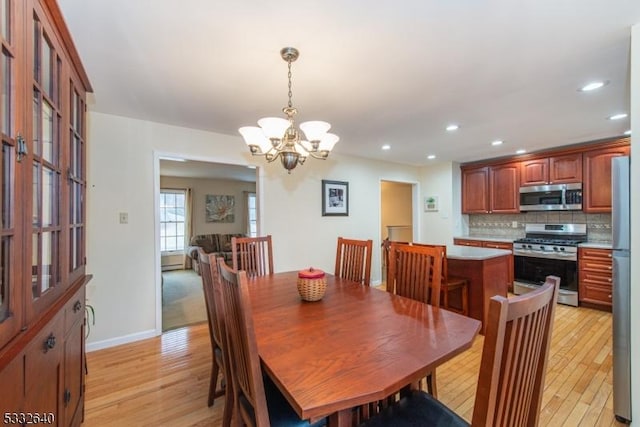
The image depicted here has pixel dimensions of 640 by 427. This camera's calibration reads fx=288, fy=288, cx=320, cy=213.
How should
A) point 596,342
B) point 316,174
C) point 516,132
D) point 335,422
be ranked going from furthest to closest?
point 316,174
point 516,132
point 596,342
point 335,422

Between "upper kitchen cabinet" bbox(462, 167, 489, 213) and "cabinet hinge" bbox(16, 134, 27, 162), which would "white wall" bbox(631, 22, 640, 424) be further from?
"upper kitchen cabinet" bbox(462, 167, 489, 213)

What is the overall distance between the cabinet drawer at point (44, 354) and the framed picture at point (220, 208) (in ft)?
20.9

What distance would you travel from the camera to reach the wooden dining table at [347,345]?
2.94 feet

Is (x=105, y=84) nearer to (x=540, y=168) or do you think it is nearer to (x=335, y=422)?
(x=335, y=422)

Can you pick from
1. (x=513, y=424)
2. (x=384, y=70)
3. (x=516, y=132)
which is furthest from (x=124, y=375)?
(x=516, y=132)

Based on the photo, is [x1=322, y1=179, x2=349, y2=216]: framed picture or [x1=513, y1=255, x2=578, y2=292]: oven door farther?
[x1=322, y1=179, x2=349, y2=216]: framed picture

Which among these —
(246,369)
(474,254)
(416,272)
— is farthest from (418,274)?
(474,254)

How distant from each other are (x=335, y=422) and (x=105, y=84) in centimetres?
269

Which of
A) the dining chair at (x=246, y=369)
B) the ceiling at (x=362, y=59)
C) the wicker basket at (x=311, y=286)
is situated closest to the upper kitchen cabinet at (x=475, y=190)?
the ceiling at (x=362, y=59)

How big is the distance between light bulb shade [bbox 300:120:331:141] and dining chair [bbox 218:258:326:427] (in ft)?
3.47

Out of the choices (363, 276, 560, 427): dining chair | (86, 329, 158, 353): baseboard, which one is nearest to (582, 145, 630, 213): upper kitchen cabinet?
Result: (363, 276, 560, 427): dining chair

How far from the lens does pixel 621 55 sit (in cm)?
184

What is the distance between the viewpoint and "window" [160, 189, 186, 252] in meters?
6.99

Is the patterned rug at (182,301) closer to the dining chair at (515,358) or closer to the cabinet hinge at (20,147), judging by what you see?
the cabinet hinge at (20,147)
